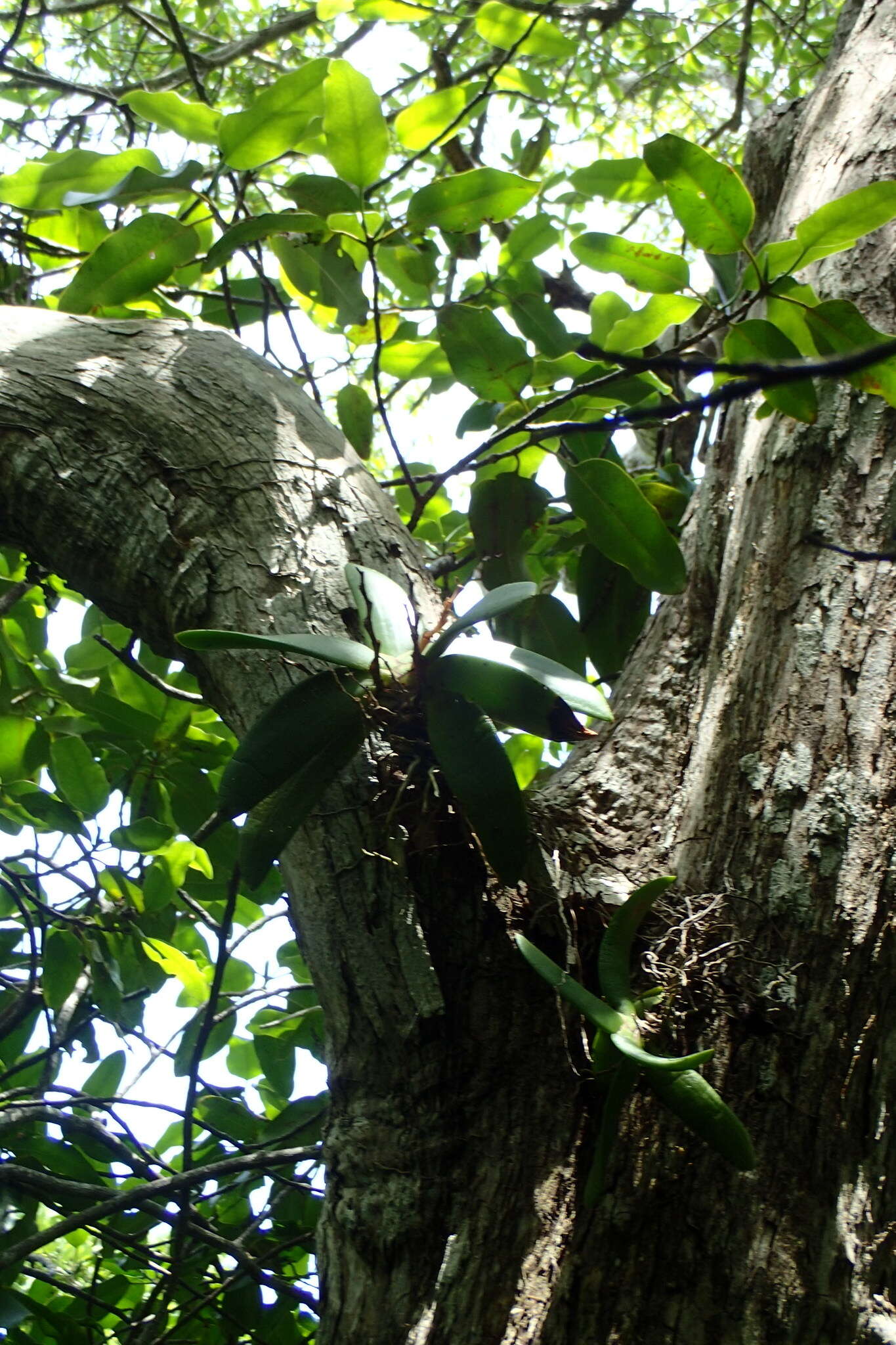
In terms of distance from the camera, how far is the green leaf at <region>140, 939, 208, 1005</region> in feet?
5.47

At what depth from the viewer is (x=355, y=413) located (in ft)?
5.46

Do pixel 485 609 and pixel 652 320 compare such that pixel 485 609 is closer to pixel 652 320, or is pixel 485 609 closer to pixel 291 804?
pixel 291 804

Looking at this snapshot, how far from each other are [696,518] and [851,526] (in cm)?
37

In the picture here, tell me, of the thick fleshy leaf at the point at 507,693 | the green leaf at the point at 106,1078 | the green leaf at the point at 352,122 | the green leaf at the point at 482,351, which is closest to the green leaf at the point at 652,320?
the green leaf at the point at 482,351

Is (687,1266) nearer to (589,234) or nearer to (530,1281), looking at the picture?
(530,1281)

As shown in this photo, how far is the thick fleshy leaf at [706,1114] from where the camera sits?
0.75m

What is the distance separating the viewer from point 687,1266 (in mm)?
780

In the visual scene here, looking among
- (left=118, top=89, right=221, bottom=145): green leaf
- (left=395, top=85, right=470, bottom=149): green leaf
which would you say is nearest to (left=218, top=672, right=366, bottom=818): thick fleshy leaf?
(left=118, top=89, right=221, bottom=145): green leaf

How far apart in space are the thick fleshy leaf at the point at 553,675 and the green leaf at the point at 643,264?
642 millimetres

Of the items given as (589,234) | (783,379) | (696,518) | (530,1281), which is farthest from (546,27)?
(530,1281)

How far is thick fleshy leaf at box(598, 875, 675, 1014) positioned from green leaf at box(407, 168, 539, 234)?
3.34 feet

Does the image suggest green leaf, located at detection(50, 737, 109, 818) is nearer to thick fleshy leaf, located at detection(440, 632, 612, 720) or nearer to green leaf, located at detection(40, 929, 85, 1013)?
green leaf, located at detection(40, 929, 85, 1013)

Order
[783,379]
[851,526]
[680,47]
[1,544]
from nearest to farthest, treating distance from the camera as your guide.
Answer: [783,379] → [851,526] → [1,544] → [680,47]

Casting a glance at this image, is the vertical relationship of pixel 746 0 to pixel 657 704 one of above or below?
above
